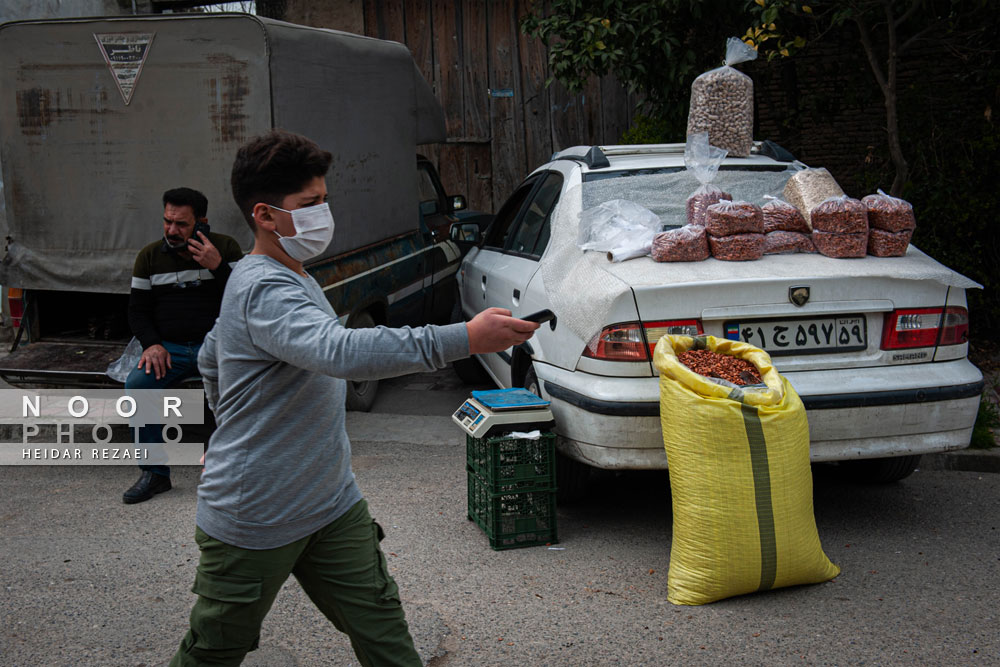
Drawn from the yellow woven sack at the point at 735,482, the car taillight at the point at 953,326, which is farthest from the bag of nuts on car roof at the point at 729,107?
the yellow woven sack at the point at 735,482

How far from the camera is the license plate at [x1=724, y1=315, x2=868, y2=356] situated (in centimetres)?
398

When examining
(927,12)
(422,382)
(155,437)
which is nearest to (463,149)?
(422,382)

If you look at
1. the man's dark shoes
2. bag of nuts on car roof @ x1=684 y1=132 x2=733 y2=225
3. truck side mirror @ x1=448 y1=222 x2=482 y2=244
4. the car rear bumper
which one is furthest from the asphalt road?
truck side mirror @ x1=448 y1=222 x2=482 y2=244

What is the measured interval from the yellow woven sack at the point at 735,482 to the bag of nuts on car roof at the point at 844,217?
931 millimetres

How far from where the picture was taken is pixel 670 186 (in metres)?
4.99

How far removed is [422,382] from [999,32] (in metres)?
5.45

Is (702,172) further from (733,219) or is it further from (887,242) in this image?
(887,242)

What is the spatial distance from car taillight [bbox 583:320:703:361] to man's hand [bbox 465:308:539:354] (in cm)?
185

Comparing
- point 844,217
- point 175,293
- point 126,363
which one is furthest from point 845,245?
point 126,363

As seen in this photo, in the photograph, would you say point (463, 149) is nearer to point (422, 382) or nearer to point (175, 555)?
point (422, 382)

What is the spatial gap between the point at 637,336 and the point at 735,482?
2.45ft

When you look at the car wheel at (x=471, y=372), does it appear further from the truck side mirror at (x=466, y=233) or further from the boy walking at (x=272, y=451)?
the boy walking at (x=272, y=451)

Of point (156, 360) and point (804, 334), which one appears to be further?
point (156, 360)

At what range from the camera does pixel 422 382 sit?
7.83 metres
